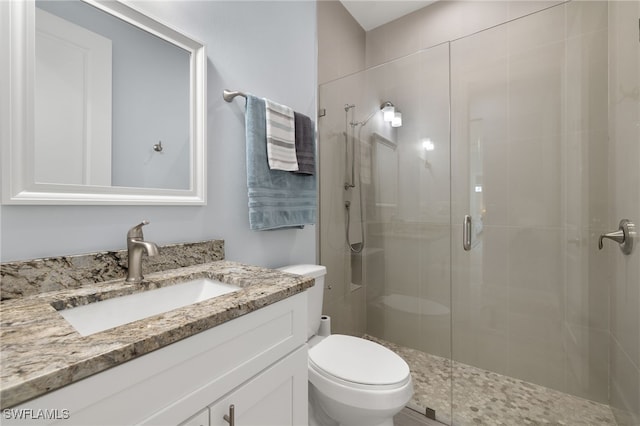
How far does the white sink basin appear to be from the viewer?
73cm

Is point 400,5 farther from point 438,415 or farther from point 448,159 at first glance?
point 438,415

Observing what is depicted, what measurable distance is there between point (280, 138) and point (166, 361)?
3.60 feet

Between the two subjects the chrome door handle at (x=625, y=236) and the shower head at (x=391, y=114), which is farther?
the shower head at (x=391, y=114)

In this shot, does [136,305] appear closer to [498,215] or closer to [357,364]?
[357,364]

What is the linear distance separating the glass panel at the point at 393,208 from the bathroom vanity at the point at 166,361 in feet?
3.72

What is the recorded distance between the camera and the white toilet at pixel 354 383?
3.53 ft

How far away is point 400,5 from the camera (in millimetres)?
2154

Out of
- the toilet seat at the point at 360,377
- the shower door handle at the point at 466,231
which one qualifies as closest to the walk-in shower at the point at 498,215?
the shower door handle at the point at 466,231

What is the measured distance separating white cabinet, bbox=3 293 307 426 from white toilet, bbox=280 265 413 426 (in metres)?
0.27

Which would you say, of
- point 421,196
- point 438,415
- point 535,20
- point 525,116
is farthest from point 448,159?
point 438,415

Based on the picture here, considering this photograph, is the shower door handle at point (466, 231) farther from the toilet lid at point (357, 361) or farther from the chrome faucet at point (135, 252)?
the chrome faucet at point (135, 252)

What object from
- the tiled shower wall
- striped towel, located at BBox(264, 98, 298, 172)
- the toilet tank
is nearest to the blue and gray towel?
striped towel, located at BBox(264, 98, 298, 172)

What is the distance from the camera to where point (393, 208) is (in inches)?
77.2

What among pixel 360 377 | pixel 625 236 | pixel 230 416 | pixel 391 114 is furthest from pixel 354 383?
pixel 391 114
